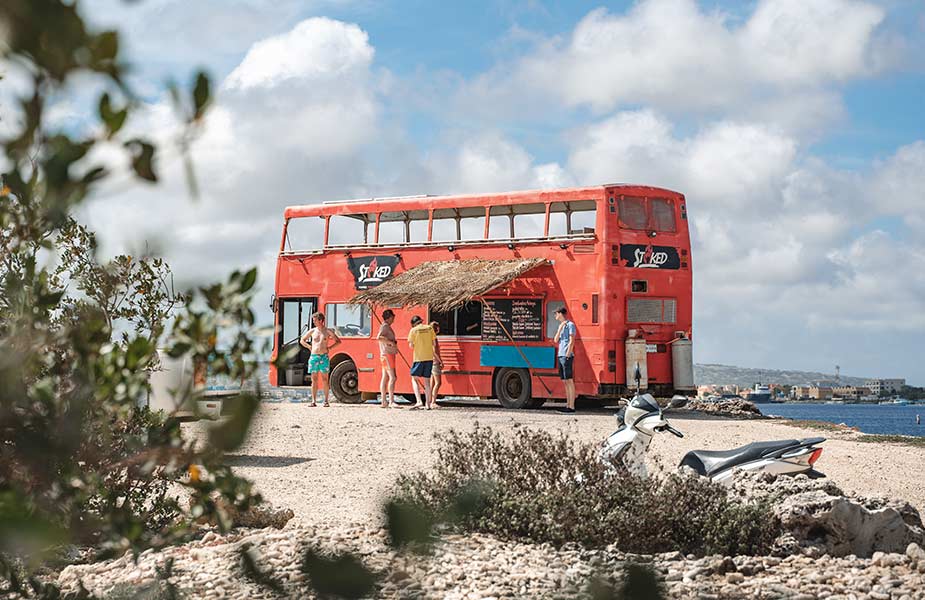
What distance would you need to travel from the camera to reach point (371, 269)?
2225 cm

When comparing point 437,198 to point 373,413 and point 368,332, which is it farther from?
point 373,413

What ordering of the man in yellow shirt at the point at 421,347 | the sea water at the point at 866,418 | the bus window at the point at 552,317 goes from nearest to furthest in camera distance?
the man in yellow shirt at the point at 421,347
the bus window at the point at 552,317
the sea water at the point at 866,418

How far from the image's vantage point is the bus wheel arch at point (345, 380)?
2253cm

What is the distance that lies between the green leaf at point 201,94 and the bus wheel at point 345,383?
2125 cm

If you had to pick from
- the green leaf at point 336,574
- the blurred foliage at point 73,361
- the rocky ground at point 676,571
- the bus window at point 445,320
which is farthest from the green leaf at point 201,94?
the bus window at point 445,320

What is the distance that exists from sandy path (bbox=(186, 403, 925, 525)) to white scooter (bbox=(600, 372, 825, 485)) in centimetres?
58

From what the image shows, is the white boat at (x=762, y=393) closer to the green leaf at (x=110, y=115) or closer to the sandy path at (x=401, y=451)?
the sandy path at (x=401, y=451)

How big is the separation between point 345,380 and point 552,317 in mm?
4944

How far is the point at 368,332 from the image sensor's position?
22172mm

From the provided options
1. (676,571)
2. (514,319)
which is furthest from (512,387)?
(676,571)

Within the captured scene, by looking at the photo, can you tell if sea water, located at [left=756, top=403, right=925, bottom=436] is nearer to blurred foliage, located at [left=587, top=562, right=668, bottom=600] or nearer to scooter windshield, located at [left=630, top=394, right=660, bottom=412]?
scooter windshield, located at [left=630, top=394, right=660, bottom=412]

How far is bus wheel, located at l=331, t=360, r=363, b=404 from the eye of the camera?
22.5m

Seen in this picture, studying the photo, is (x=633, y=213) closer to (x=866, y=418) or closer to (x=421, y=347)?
(x=421, y=347)

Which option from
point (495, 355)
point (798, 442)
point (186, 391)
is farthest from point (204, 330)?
point (495, 355)
